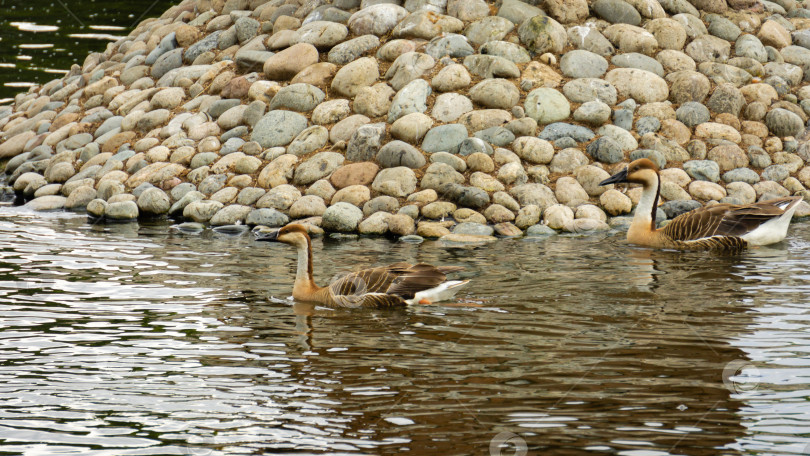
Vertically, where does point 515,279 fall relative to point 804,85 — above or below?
below

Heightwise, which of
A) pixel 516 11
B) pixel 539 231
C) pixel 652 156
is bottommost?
pixel 539 231

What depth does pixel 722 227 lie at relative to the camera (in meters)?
12.3

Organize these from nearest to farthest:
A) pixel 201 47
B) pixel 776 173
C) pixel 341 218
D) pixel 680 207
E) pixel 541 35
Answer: pixel 341 218, pixel 680 207, pixel 776 173, pixel 541 35, pixel 201 47

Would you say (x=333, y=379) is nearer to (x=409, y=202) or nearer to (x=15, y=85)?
(x=409, y=202)

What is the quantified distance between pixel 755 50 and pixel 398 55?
23.4 ft

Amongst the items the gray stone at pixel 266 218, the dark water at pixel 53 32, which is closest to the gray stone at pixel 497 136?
the gray stone at pixel 266 218

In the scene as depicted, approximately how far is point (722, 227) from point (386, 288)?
5355mm

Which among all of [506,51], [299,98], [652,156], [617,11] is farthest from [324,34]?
[652,156]

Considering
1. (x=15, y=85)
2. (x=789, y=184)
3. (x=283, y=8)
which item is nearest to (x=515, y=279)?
(x=789, y=184)

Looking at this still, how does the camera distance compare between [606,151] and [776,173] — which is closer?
[606,151]

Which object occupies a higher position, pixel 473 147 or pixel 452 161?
pixel 473 147

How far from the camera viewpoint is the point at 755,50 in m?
17.7

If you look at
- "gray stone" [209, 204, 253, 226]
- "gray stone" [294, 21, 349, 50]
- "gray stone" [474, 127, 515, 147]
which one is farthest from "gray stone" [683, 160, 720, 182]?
"gray stone" [209, 204, 253, 226]

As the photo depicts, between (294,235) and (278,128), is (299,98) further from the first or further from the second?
(294,235)
